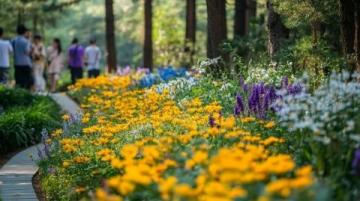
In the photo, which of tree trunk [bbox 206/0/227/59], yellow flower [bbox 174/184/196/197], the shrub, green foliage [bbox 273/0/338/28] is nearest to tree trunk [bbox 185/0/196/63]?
tree trunk [bbox 206/0/227/59]

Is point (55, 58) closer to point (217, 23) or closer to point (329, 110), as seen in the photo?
point (217, 23)

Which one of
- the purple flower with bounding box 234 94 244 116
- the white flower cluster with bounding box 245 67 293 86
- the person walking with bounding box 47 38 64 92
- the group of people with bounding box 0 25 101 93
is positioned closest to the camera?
the purple flower with bounding box 234 94 244 116

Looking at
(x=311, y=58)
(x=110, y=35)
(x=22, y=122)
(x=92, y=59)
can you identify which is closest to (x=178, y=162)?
(x=22, y=122)

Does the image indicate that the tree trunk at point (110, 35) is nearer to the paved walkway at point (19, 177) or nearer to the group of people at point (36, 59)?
the group of people at point (36, 59)

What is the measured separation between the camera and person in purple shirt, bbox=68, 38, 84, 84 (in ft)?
73.6

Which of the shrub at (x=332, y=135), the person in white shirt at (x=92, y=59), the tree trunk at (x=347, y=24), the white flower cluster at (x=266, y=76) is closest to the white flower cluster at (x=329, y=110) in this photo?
the shrub at (x=332, y=135)

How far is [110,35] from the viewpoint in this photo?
2384 cm

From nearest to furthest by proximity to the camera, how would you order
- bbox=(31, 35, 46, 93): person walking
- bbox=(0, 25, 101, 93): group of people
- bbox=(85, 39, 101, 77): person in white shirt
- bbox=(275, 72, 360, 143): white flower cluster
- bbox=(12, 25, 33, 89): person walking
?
bbox=(275, 72, 360, 143): white flower cluster, bbox=(0, 25, 101, 93): group of people, bbox=(12, 25, 33, 89): person walking, bbox=(31, 35, 46, 93): person walking, bbox=(85, 39, 101, 77): person in white shirt

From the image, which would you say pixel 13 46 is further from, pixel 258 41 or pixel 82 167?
pixel 82 167

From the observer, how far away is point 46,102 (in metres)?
15.2

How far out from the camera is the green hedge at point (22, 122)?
10.9 metres

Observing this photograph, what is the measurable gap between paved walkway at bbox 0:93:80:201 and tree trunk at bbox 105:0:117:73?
41.9 ft

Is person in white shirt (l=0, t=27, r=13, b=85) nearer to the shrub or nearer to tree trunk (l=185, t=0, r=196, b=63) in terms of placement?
tree trunk (l=185, t=0, r=196, b=63)

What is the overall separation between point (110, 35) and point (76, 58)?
5.82ft
